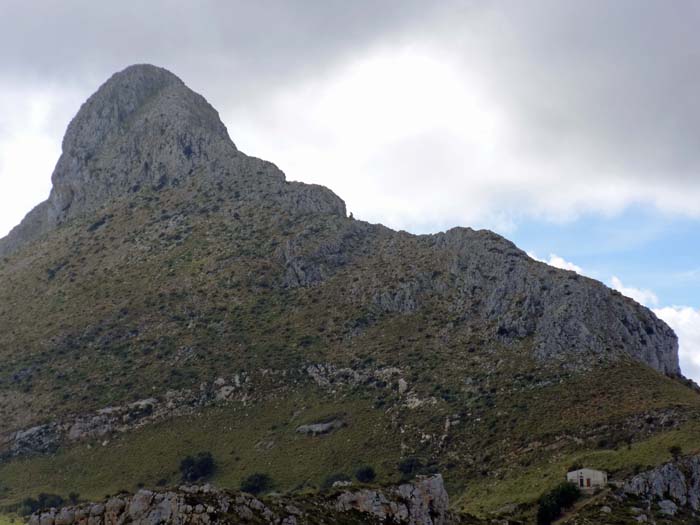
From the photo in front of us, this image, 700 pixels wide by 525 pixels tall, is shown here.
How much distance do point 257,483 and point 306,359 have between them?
28.0 m

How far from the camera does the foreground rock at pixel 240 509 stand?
49375 mm

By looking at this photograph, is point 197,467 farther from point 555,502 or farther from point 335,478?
point 555,502

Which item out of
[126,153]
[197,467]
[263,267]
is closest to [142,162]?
[126,153]

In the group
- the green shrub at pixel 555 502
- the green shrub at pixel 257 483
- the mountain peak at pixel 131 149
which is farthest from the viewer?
the mountain peak at pixel 131 149

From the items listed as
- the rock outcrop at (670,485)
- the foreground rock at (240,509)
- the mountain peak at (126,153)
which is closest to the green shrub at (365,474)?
the rock outcrop at (670,485)

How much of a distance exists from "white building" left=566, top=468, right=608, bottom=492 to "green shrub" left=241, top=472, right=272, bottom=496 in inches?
1313

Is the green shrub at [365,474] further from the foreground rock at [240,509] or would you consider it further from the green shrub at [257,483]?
the foreground rock at [240,509]

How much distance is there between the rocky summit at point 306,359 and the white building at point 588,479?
3.44 meters

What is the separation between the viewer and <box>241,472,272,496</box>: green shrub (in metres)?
96.6

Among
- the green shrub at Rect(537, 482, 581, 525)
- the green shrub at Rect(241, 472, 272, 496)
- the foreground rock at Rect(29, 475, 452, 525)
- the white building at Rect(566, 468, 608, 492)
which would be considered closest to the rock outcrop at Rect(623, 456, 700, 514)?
the white building at Rect(566, 468, 608, 492)

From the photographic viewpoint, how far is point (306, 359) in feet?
405

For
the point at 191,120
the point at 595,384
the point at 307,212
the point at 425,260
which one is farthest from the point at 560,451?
the point at 191,120

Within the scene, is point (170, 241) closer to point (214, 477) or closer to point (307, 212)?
point (307, 212)

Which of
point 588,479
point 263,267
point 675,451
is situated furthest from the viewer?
point 263,267
